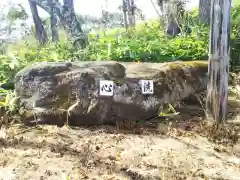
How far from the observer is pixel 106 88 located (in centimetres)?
399

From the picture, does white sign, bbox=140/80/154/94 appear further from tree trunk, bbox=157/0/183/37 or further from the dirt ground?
tree trunk, bbox=157/0/183/37

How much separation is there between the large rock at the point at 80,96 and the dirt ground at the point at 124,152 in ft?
0.48

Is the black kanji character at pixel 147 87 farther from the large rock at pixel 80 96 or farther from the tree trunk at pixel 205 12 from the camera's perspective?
the tree trunk at pixel 205 12

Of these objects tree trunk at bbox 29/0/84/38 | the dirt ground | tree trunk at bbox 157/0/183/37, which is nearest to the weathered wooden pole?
the dirt ground

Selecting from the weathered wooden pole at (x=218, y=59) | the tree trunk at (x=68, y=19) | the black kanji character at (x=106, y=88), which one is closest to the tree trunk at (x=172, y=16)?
the tree trunk at (x=68, y=19)

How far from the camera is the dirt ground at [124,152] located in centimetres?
280

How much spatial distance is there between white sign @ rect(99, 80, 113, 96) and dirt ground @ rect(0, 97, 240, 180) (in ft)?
1.30

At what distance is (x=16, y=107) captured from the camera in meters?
4.13

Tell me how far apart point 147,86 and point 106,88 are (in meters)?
0.51

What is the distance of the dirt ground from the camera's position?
2.80 metres

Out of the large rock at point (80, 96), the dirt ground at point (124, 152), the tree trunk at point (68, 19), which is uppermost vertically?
the tree trunk at point (68, 19)

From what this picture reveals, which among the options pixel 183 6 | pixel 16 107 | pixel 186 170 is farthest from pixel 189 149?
pixel 183 6

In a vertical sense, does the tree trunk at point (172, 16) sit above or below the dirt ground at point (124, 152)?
above

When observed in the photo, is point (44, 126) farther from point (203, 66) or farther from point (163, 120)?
point (203, 66)
